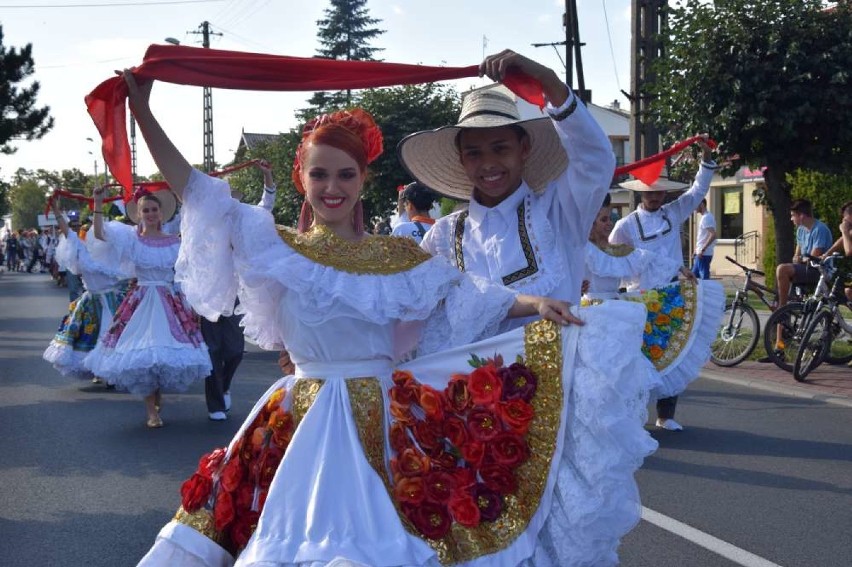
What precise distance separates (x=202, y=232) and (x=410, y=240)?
707 millimetres

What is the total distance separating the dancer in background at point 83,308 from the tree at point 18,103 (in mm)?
24257

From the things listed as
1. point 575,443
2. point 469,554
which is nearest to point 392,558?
point 469,554

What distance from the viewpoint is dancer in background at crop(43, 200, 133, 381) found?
423 inches

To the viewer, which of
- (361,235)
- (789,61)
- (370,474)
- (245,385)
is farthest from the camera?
(789,61)

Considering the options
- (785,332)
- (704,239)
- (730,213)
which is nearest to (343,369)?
(785,332)

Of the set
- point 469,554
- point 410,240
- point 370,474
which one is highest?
point 410,240

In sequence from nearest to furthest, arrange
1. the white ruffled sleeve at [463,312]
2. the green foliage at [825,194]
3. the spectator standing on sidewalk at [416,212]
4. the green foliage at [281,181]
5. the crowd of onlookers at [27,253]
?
the white ruffled sleeve at [463,312], the spectator standing on sidewalk at [416,212], the green foliage at [825,194], the green foliage at [281,181], the crowd of onlookers at [27,253]

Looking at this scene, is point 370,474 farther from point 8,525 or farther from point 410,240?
point 8,525

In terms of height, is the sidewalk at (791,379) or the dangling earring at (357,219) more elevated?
the dangling earring at (357,219)

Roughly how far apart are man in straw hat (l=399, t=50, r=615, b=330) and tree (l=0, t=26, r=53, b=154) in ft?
107

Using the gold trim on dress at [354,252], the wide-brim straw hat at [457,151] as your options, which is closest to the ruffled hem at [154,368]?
the wide-brim straw hat at [457,151]

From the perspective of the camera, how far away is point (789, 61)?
1145cm

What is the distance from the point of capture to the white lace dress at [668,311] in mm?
7625

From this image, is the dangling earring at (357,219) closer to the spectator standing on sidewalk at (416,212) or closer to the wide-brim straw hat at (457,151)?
the wide-brim straw hat at (457,151)
